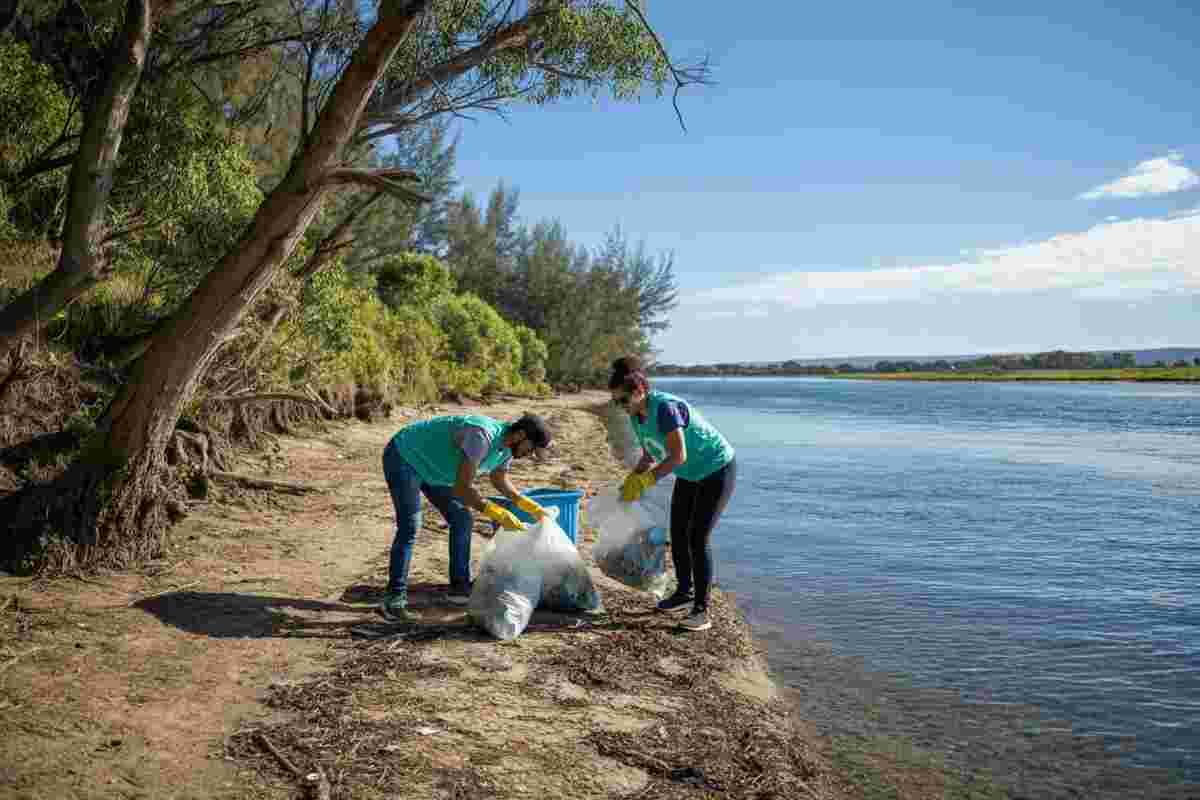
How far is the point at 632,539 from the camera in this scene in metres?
5.83

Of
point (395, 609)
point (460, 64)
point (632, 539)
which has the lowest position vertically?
point (395, 609)

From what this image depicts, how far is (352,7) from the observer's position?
8211mm

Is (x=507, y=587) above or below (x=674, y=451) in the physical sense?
below

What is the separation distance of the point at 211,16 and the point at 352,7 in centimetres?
200

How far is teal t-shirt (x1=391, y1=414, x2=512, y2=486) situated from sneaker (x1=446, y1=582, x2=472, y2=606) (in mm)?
835

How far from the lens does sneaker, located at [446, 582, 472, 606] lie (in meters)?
5.71

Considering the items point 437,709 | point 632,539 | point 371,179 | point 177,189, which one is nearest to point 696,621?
point 632,539

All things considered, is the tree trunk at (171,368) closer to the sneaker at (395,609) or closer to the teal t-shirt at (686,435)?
the sneaker at (395,609)

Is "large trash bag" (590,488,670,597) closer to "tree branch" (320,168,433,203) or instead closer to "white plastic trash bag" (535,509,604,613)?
"white plastic trash bag" (535,509,604,613)

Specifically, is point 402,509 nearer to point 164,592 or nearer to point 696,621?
point 164,592

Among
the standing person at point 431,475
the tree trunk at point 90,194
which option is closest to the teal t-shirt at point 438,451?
the standing person at point 431,475

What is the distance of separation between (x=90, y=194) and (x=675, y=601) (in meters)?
4.68

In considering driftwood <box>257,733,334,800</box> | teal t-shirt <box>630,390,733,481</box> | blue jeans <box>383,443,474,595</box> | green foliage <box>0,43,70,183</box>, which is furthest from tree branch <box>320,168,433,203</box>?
green foliage <box>0,43,70,183</box>

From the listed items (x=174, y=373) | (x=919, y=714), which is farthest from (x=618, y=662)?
(x=174, y=373)
